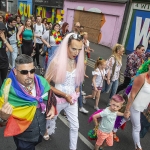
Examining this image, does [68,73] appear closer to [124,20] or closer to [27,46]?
[27,46]

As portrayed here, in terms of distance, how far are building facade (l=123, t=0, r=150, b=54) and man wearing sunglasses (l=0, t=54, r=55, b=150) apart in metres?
10.1

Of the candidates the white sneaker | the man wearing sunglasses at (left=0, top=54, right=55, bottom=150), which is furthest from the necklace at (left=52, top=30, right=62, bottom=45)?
the man wearing sunglasses at (left=0, top=54, right=55, bottom=150)

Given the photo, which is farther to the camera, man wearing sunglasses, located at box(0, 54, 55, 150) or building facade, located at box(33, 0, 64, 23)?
building facade, located at box(33, 0, 64, 23)

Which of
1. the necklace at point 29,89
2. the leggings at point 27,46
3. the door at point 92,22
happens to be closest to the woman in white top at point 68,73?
the necklace at point 29,89

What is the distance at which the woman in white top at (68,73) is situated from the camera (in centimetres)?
256

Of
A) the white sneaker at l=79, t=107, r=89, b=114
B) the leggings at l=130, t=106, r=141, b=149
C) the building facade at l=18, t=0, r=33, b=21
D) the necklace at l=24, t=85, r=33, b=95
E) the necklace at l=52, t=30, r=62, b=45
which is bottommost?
the white sneaker at l=79, t=107, r=89, b=114

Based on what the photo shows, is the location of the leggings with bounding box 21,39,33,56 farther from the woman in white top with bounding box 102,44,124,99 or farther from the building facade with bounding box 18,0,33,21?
the building facade with bounding box 18,0,33,21

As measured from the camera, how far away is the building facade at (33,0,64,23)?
17.2 meters

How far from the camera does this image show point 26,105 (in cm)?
197

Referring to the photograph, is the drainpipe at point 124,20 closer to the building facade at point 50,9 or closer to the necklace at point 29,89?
the building facade at point 50,9

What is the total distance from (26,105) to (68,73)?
91 cm

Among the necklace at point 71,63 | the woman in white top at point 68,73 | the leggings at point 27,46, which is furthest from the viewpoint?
the leggings at point 27,46

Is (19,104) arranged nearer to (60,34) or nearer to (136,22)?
(60,34)

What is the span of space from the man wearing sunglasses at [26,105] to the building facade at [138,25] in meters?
10.1
